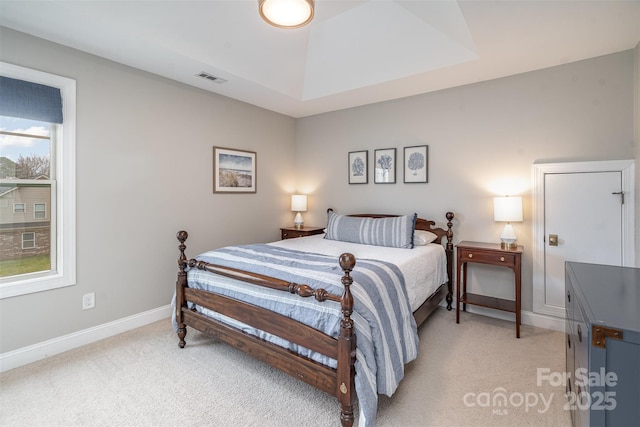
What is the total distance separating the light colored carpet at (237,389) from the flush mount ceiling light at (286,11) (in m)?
2.48

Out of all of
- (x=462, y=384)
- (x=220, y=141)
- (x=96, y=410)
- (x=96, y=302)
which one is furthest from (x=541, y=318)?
(x=96, y=302)

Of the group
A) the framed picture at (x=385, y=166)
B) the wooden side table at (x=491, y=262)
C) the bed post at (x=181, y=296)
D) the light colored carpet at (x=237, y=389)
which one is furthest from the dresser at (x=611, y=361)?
the framed picture at (x=385, y=166)

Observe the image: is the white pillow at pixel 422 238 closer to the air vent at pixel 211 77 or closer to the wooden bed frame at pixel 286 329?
the wooden bed frame at pixel 286 329

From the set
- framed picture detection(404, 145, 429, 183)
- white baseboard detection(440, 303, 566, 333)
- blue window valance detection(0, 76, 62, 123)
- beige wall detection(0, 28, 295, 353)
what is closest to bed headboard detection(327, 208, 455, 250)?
framed picture detection(404, 145, 429, 183)

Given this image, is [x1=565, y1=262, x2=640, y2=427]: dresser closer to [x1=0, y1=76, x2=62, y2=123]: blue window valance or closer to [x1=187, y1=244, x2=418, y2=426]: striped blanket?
[x1=187, y1=244, x2=418, y2=426]: striped blanket

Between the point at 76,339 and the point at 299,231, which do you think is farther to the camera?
the point at 299,231

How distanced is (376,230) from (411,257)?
73cm

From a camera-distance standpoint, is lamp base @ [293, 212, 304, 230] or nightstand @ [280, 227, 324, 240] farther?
lamp base @ [293, 212, 304, 230]

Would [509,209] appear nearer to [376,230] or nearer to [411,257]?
[411,257]

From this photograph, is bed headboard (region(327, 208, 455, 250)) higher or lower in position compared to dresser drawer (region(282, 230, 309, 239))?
higher

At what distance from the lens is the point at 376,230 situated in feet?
11.0

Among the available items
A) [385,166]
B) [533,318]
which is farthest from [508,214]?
[385,166]

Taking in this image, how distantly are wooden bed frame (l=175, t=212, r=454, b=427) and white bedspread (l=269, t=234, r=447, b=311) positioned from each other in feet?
0.70

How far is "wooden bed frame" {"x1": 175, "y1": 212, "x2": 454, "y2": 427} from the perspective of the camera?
5.18 ft
